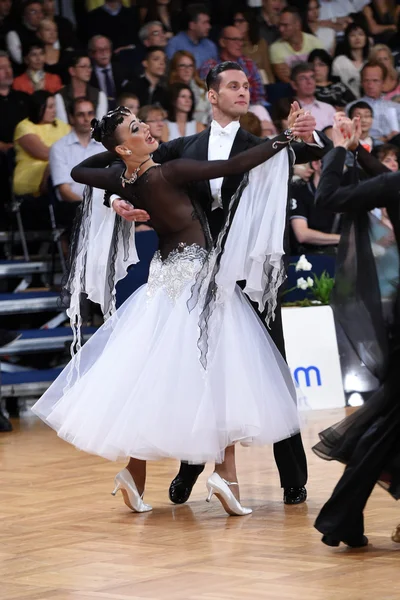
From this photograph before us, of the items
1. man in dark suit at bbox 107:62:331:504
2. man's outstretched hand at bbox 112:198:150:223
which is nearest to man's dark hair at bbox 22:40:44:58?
man in dark suit at bbox 107:62:331:504

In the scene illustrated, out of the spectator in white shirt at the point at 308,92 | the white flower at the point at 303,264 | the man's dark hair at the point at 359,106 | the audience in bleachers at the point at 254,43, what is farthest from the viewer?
the audience in bleachers at the point at 254,43

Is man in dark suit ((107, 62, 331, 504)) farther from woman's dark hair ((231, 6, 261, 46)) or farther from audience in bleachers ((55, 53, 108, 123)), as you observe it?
woman's dark hair ((231, 6, 261, 46))

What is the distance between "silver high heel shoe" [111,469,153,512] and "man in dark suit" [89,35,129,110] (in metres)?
5.37

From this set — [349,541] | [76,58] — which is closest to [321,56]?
[76,58]

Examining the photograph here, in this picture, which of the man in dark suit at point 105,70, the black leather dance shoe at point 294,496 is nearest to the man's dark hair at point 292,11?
the man in dark suit at point 105,70

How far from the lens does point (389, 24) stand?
1170 cm

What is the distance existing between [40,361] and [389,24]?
5484 mm

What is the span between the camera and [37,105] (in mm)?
8867

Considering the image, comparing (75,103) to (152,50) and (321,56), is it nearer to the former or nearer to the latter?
(152,50)

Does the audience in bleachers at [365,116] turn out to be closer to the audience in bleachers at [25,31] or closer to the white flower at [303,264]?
the white flower at [303,264]

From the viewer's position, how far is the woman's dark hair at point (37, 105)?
886 cm

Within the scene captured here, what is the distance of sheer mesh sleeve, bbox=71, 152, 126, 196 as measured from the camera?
482cm

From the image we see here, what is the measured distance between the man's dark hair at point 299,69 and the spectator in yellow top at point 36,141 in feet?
7.96

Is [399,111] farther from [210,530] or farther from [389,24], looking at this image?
[210,530]
